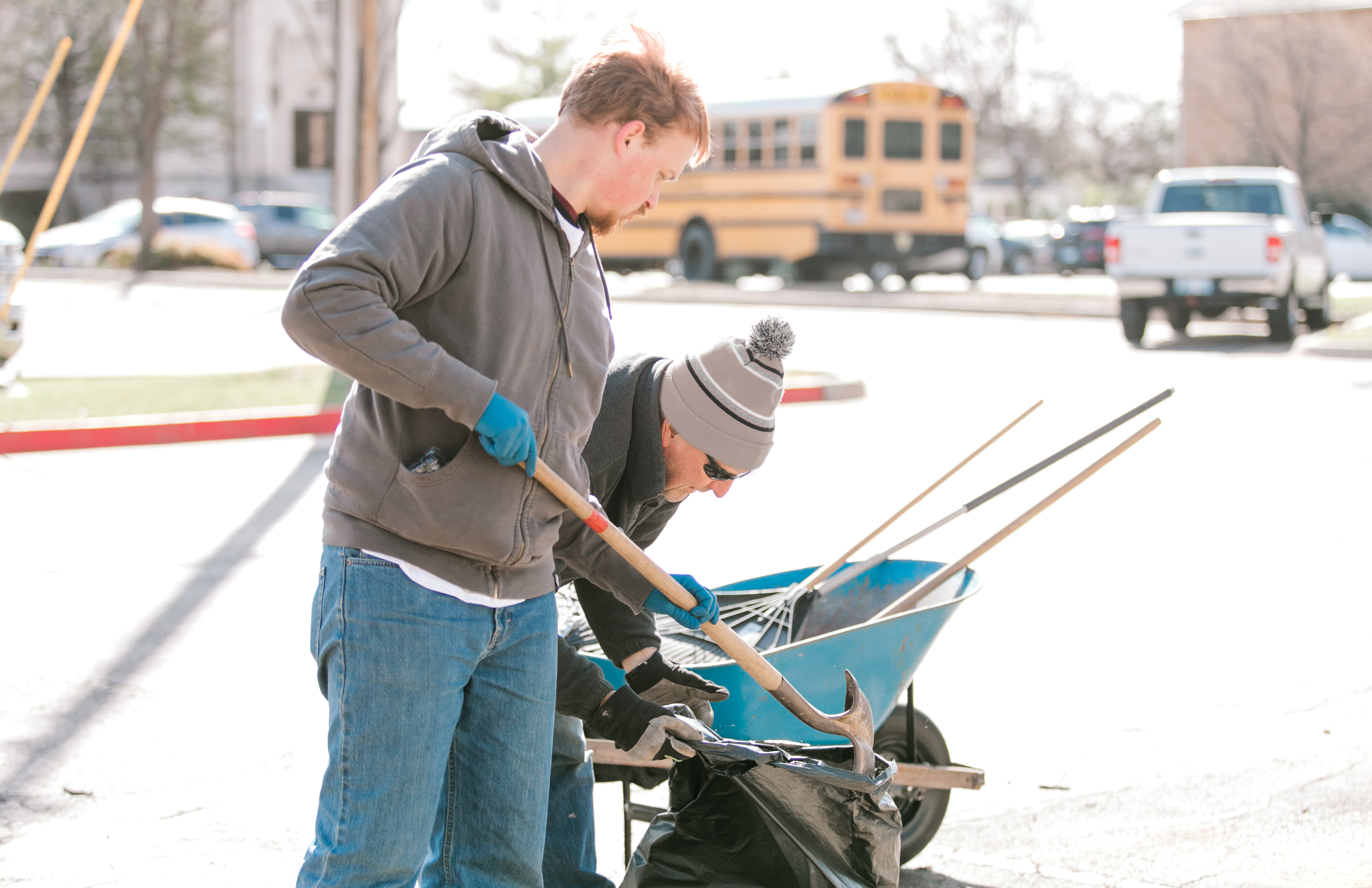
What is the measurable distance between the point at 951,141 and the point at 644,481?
2318 cm

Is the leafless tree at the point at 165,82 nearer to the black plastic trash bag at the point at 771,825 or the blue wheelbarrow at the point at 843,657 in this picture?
the blue wheelbarrow at the point at 843,657

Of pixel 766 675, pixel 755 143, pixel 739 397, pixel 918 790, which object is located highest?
pixel 755 143

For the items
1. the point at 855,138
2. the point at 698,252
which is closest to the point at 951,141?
the point at 855,138

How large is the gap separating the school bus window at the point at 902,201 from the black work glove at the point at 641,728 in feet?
72.3

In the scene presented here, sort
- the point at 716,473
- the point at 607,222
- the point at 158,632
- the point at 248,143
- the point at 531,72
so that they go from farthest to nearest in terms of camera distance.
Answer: the point at 531,72 < the point at 248,143 < the point at 158,632 < the point at 716,473 < the point at 607,222

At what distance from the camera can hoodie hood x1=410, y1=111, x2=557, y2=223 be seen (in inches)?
83.3

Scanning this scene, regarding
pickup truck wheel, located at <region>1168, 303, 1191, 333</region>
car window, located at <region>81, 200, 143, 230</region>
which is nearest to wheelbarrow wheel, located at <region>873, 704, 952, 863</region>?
pickup truck wheel, located at <region>1168, 303, 1191, 333</region>

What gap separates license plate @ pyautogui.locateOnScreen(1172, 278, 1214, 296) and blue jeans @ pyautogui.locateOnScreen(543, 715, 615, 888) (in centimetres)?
1421

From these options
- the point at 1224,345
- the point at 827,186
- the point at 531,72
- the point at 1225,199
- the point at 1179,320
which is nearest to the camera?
the point at 1224,345

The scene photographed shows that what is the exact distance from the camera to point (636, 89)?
2154 millimetres

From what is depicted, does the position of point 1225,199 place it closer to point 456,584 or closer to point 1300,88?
point 456,584

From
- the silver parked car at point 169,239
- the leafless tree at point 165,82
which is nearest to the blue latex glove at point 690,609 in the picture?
the silver parked car at point 169,239

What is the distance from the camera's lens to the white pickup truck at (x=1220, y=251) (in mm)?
15375

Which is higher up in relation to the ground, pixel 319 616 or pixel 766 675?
pixel 319 616
